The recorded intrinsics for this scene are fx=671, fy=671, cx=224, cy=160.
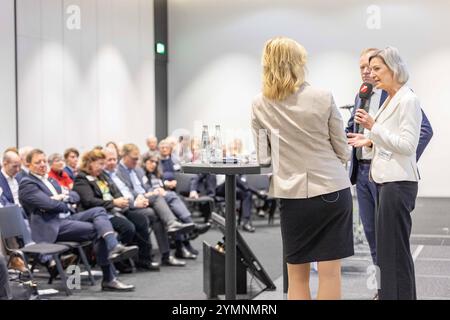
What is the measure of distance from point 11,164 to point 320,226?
11.2 feet

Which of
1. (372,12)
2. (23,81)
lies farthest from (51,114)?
(372,12)

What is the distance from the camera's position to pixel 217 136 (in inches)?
134

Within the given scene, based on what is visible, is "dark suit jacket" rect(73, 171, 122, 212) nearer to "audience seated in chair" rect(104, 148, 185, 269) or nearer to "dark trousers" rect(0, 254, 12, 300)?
"audience seated in chair" rect(104, 148, 185, 269)

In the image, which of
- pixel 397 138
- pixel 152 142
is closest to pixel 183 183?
pixel 152 142

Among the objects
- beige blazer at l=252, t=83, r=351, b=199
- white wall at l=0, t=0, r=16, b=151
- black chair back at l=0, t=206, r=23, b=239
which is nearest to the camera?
beige blazer at l=252, t=83, r=351, b=199

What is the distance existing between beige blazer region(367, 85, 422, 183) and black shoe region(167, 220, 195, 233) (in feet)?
10.1

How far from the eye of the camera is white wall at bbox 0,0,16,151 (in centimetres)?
646

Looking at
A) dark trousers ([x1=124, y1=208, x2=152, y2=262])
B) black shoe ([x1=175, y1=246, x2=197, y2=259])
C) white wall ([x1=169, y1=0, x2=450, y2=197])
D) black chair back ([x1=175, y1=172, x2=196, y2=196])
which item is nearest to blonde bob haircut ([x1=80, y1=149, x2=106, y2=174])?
dark trousers ([x1=124, y1=208, x2=152, y2=262])

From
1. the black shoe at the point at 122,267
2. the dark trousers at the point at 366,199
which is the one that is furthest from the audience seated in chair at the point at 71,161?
the dark trousers at the point at 366,199

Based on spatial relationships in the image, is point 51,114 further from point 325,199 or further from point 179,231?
point 325,199

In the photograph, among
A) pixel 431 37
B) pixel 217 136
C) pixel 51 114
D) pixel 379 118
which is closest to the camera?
pixel 379 118

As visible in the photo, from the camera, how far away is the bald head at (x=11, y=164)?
17.8ft

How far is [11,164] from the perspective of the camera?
5.41m
